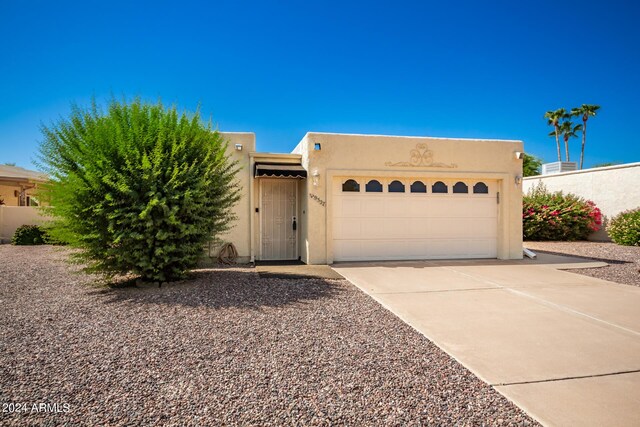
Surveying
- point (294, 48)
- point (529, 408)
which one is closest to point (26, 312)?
point (529, 408)

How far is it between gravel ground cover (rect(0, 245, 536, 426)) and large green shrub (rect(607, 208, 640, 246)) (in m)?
15.0

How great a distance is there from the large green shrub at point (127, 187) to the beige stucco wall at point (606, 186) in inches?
725

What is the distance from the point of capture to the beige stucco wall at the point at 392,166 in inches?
427

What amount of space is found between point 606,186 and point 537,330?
54.8 ft

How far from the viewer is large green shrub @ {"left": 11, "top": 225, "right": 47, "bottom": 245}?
1630cm

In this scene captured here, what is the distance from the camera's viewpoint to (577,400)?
3197 millimetres

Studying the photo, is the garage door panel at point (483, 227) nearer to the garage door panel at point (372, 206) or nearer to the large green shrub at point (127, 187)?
the garage door panel at point (372, 206)

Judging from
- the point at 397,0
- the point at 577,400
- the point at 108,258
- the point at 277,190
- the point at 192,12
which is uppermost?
the point at 397,0

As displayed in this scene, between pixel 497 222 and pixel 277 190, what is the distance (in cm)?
717

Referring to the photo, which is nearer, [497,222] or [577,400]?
[577,400]

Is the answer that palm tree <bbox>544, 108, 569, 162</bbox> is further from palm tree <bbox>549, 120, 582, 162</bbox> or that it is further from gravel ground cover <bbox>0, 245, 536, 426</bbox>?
gravel ground cover <bbox>0, 245, 536, 426</bbox>

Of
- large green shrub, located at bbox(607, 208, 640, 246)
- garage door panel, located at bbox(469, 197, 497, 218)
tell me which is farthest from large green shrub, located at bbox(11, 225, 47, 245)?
large green shrub, located at bbox(607, 208, 640, 246)

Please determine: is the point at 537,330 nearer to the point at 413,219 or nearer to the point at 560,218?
the point at 413,219

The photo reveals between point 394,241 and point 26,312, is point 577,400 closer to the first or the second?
point 26,312
